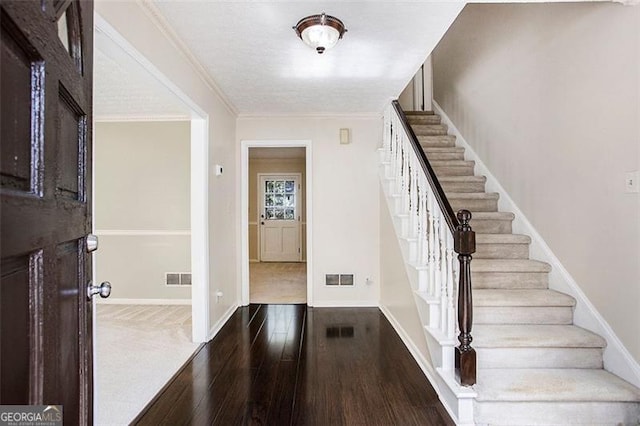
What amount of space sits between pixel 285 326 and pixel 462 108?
10.8 feet

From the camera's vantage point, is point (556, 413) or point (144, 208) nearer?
point (556, 413)

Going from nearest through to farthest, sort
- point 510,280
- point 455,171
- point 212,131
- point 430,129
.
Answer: point 510,280, point 212,131, point 455,171, point 430,129

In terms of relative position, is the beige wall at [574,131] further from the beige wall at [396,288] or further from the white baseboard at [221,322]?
the white baseboard at [221,322]

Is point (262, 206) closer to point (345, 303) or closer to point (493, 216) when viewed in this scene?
point (345, 303)

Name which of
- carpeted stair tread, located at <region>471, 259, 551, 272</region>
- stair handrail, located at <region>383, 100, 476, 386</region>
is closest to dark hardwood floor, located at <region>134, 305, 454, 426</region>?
Answer: stair handrail, located at <region>383, 100, 476, 386</region>

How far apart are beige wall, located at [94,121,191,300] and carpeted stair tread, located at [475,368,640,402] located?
347cm

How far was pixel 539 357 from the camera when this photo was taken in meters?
2.10

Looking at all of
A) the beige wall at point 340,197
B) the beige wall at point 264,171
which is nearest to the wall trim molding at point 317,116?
the beige wall at point 340,197

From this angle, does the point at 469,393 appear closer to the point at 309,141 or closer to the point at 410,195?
the point at 410,195

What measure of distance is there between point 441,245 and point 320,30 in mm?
1592

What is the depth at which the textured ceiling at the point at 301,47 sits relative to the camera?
1.93 meters

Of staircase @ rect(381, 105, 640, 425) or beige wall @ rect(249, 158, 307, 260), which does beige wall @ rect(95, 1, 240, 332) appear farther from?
beige wall @ rect(249, 158, 307, 260)

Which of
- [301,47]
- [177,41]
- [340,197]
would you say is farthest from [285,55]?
[340,197]

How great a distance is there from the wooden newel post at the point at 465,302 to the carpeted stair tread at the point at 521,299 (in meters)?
0.53
